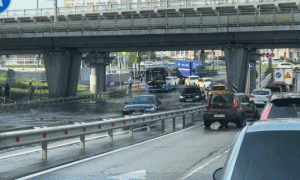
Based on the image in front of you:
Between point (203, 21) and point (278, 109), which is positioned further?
point (203, 21)

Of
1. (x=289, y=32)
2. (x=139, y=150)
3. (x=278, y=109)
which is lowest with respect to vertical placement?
(x=139, y=150)

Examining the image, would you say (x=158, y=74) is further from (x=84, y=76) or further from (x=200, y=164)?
(x=200, y=164)

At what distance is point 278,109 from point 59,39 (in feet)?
168

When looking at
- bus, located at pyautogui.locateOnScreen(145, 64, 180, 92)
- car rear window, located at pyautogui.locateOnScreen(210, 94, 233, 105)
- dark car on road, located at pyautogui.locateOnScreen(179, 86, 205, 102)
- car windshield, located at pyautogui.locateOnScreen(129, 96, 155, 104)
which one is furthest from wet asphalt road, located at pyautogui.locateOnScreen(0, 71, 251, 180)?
bus, located at pyautogui.locateOnScreen(145, 64, 180, 92)

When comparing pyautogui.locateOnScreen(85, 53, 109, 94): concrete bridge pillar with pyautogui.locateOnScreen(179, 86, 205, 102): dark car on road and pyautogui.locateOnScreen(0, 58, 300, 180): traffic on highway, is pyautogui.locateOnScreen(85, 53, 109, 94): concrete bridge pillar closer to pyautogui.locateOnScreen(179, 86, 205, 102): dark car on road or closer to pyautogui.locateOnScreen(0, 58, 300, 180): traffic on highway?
pyautogui.locateOnScreen(179, 86, 205, 102): dark car on road

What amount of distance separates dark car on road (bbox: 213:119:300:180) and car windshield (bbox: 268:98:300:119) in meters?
6.32

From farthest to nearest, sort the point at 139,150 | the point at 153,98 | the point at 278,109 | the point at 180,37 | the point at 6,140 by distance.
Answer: the point at 180,37 < the point at 153,98 < the point at 139,150 < the point at 6,140 < the point at 278,109

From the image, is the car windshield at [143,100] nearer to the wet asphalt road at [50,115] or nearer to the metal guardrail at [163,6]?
the wet asphalt road at [50,115]

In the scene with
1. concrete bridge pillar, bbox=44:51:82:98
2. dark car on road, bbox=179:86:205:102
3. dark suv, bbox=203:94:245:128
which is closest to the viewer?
dark suv, bbox=203:94:245:128

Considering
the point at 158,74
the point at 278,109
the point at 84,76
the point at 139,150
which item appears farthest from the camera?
the point at 84,76

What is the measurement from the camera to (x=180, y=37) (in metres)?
58.3

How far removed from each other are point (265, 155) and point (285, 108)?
7076mm

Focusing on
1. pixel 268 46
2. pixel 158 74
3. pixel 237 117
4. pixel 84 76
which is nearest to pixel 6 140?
pixel 237 117

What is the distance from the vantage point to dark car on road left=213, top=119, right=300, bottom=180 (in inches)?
209
